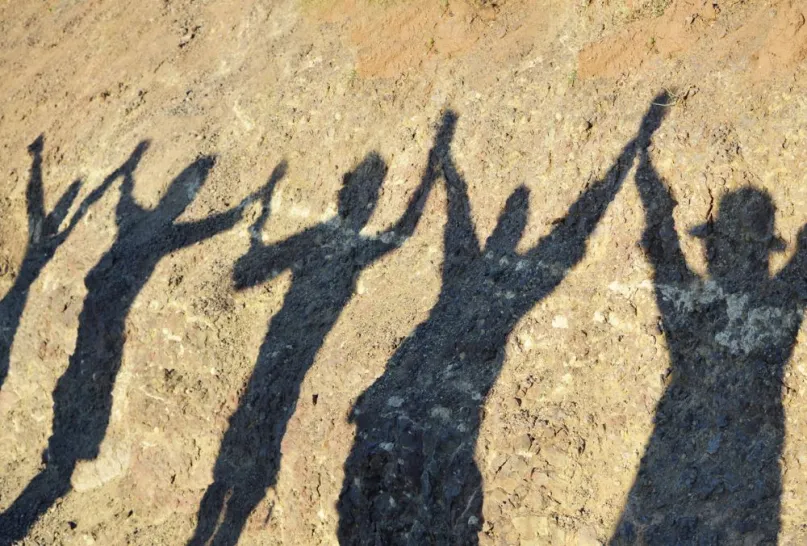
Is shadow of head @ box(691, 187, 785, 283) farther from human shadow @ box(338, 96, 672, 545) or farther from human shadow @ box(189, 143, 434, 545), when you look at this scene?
human shadow @ box(189, 143, 434, 545)

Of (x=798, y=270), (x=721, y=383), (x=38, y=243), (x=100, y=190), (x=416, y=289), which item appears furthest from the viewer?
(x=38, y=243)

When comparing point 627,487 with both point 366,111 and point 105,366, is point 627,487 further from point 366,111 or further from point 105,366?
point 105,366

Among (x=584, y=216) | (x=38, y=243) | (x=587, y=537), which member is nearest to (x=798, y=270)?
(x=584, y=216)

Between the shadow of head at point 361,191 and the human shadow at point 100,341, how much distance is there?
114 centimetres

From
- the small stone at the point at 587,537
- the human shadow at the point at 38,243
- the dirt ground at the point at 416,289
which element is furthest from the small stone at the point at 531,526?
the human shadow at the point at 38,243

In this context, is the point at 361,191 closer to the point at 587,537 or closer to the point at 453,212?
the point at 453,212

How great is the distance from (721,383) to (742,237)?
1098 millimetres

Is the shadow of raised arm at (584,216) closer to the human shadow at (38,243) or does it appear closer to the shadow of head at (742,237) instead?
the shadow of head at (742,237)

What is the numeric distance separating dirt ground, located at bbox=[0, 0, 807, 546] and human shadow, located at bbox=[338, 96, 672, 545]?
2cm

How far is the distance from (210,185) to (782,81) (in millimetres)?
5368

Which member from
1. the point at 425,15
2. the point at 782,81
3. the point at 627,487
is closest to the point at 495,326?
the point at 627,487

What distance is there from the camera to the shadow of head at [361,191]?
780 centimetres

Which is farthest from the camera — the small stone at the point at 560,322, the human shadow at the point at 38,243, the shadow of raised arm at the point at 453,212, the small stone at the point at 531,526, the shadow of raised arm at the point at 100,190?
the shadow of raised arm at the point at 100,190

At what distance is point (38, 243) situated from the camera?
9812 millimetres
